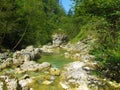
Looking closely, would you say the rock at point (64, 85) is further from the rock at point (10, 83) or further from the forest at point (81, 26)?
the rock at point (10, 83)

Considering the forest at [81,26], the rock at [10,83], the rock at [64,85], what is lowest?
the rock at [64,85]

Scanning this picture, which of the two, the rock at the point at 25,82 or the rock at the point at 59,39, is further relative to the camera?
the rock at the point at 59,39

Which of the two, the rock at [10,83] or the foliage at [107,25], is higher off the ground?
the foliage at [107,25]

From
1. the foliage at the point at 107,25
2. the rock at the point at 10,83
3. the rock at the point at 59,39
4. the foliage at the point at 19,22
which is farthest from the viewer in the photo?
the rock at the point at 59,39

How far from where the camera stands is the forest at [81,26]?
21031 millimetres

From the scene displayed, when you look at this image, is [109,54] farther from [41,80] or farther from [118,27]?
[41,80]

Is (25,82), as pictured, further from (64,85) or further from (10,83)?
(64,85)

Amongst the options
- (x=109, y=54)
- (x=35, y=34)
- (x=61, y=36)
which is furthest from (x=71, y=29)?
(x=109, y=54)

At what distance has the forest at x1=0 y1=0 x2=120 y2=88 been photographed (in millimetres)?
21031

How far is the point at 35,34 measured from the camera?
5969 cm

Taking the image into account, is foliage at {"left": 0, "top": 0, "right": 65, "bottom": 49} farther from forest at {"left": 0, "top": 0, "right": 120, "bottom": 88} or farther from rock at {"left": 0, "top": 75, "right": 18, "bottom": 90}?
rock at {"left": 0, "top": 75, "right": 18, "bottom": 90}

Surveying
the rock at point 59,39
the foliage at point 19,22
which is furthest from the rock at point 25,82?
the rock at point 59,39

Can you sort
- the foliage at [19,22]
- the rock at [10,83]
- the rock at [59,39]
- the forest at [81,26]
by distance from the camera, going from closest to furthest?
1. the rock at [10,83]
2. the forest at [81,26]
3. the foliage at [19,22]
4. the rock at [59,39]

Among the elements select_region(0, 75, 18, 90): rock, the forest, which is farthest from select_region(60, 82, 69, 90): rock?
select_region(0, 75, 18, 90): rock
